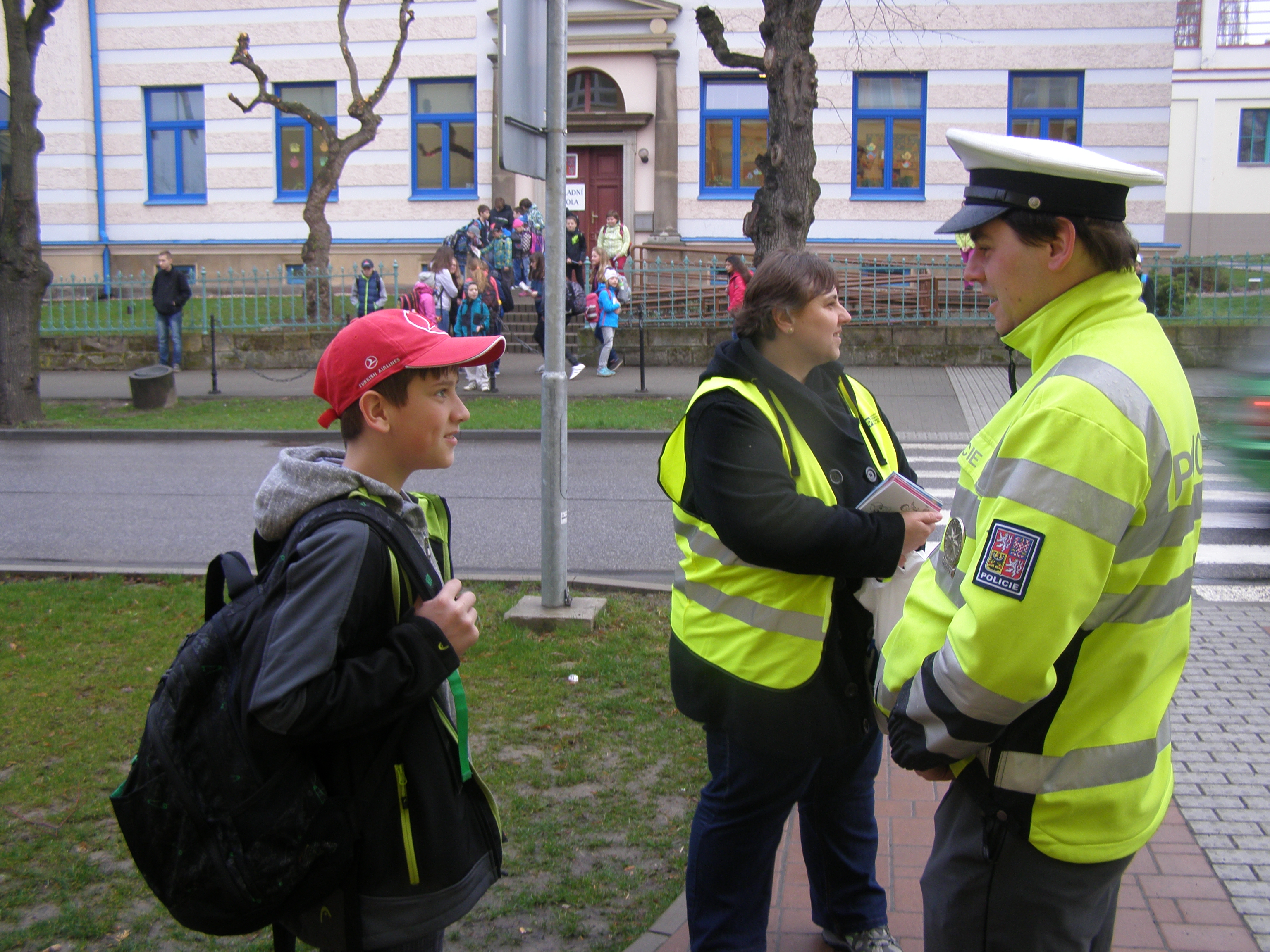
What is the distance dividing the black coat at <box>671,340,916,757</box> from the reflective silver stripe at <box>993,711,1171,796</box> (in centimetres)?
80

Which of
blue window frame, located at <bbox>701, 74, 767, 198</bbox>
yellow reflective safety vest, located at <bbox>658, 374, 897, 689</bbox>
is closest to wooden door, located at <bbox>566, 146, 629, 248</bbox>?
blue window frame, located at <bbox>701, 74, 767, 198</bbox>

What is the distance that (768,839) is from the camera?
2846 mm

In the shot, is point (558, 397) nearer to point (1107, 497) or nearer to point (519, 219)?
point (1107, 497)

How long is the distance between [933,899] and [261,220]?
27.1 m

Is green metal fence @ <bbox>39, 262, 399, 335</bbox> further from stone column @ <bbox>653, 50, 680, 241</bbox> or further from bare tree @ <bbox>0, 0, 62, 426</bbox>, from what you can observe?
stone column @ <bbox>653, 50, 680, 241</bbox>

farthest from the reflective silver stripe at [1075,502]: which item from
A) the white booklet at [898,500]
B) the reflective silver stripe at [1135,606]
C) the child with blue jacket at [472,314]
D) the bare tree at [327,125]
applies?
the bare tree at [327,125]

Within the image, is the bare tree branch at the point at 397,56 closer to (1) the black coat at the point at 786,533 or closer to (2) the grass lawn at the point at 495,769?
(2) the grass lawn at the point at 495,769

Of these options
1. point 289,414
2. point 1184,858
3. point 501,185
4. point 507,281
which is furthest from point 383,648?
point 501,185

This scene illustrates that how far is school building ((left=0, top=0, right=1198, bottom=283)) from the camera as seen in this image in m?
23.5

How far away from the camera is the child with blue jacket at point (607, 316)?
57.5ft

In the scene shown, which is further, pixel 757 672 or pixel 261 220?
pixel 261 220

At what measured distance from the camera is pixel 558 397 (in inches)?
231

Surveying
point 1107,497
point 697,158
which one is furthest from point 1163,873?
point 697,158

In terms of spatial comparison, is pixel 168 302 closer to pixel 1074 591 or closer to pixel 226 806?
pixel 226 806
